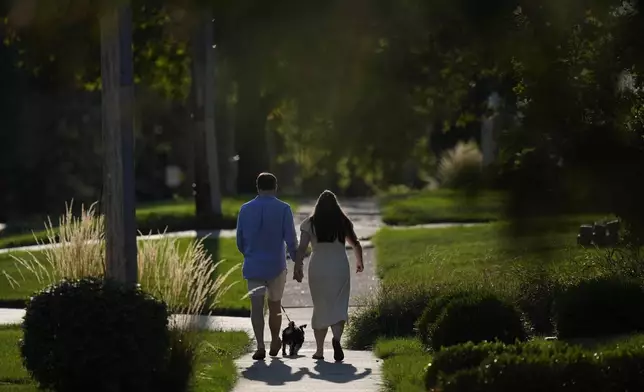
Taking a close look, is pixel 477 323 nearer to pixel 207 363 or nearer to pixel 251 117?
pixel 207 363

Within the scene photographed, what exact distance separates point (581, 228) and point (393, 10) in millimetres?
893

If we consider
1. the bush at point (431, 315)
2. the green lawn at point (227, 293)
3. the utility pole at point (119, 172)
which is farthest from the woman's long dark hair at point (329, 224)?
the green lawn at point (227, 293)

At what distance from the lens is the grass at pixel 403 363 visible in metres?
9.95

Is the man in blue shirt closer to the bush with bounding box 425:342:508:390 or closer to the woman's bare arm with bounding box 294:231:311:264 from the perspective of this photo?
the woman's bare arm with bounding box 294:231:311:264

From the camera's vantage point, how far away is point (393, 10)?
3.21 metres

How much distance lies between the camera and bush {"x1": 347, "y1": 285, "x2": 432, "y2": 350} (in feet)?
47.4

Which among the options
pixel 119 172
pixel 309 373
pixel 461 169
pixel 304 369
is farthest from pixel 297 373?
pixel 461 169

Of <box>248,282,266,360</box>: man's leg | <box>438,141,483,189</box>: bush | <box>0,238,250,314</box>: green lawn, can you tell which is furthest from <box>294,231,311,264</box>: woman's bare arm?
<box>438,141,483,189</box>: bush

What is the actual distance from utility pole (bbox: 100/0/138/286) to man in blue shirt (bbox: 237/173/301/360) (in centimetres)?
203

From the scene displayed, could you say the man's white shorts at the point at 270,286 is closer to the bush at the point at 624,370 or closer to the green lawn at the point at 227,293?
the green lawn at the point at 227,293

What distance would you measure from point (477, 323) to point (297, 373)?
1.60m

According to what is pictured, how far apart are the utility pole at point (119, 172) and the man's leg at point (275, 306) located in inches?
86.3

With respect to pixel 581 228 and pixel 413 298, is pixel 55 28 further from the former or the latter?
pixel 413 298

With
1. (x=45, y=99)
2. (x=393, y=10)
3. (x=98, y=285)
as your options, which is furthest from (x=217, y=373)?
(x=45, y=99)
